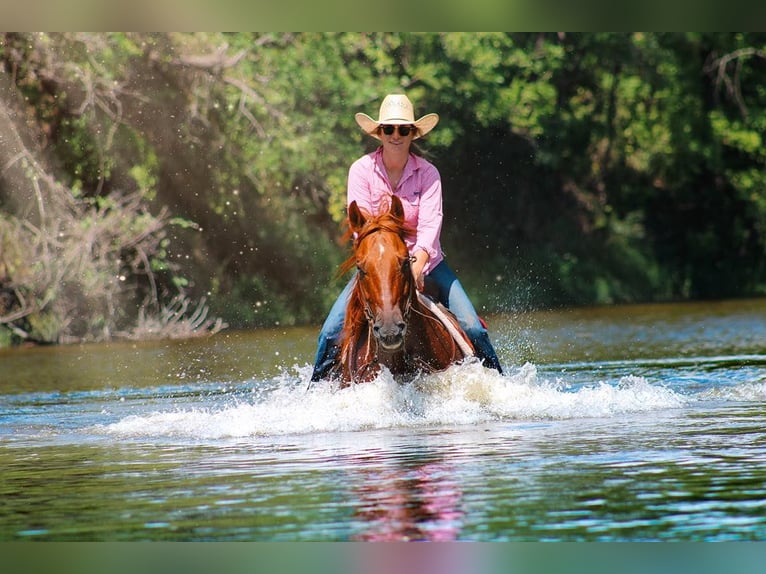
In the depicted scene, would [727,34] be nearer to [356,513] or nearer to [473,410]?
[473,410]

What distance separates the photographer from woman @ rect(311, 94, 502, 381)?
9.53 metres

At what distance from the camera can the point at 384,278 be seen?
27.5ft

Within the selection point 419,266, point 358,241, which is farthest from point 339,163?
point 358,241

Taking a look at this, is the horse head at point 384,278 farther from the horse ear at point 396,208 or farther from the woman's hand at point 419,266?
the woman's hand at point 419,266

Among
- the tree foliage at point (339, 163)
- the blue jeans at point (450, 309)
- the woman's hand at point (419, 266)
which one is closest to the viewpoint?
the woman's hand at point (419, 266)

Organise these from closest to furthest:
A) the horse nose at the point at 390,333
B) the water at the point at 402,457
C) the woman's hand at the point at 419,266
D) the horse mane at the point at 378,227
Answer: the water at the point at 402,457 → the horse nose at the point at 390,333 → the horse mane at the point at 378,227 → the woman's hand at the point at 419,266

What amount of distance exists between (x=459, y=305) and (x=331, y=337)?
86 centimetres

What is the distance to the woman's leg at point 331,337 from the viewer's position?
9594 millimetres

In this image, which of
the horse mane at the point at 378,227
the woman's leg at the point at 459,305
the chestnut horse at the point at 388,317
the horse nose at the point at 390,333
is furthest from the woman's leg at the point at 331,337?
the horse nose at the point at 390,333

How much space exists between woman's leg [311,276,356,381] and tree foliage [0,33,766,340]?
1282 cm

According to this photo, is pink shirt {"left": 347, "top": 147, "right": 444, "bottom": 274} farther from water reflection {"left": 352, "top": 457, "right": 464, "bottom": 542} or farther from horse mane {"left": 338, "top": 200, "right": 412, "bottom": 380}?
water reflection {"left": 352, "top": 457, "right": 464, "bottom": 542}

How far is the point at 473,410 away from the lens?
978 centimetres

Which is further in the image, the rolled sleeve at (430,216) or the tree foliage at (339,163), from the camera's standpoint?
the tree foliage at (339,163)

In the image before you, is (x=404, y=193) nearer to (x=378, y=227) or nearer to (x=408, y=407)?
(x=378, y=227)
